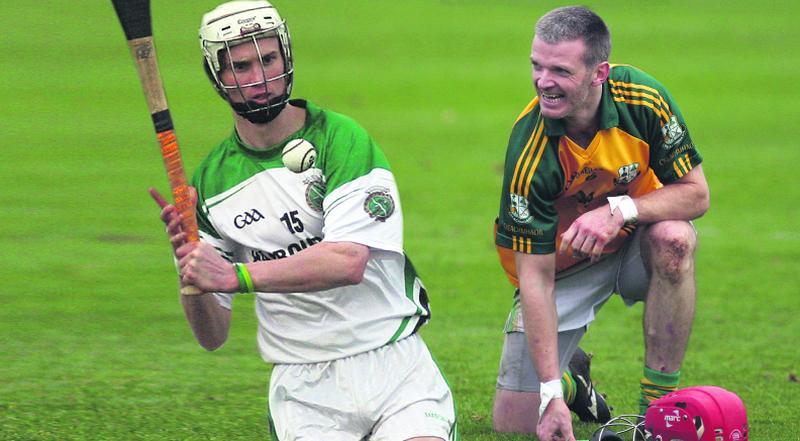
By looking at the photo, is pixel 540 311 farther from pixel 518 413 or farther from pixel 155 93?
pixel 155 93

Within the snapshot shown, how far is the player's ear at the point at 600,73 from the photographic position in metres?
5.66

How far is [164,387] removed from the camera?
7078 millimetres

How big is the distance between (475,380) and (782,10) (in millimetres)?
21182

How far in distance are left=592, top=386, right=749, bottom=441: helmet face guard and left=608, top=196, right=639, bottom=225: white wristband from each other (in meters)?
0.79

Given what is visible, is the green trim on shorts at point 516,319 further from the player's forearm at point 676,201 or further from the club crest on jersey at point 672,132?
the club crest on jersey at point 672,132

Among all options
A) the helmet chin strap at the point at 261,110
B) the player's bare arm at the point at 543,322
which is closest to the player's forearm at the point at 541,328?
the player's bare arm at the point at 543,322

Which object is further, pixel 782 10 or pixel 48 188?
pixel 782 10

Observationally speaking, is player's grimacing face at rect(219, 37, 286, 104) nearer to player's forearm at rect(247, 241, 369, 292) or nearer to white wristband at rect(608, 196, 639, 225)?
player's forearm at rect(247, 241, 369, 292)

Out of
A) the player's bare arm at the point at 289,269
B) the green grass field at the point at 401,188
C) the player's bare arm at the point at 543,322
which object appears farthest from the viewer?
the green grass field at the point at 401,188

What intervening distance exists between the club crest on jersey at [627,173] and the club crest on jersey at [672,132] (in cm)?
16

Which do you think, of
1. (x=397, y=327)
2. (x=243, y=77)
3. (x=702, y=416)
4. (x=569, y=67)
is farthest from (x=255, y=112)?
(x=702, y=416)

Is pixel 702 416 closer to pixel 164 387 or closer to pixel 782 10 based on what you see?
pixel 164 387

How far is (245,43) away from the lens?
483 centimetres

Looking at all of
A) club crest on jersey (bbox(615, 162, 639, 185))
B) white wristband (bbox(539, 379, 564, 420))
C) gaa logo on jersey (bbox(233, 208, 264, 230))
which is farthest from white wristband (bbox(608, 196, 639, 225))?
gaa logo on jersey (bbox(233, 208, 264, 230))
